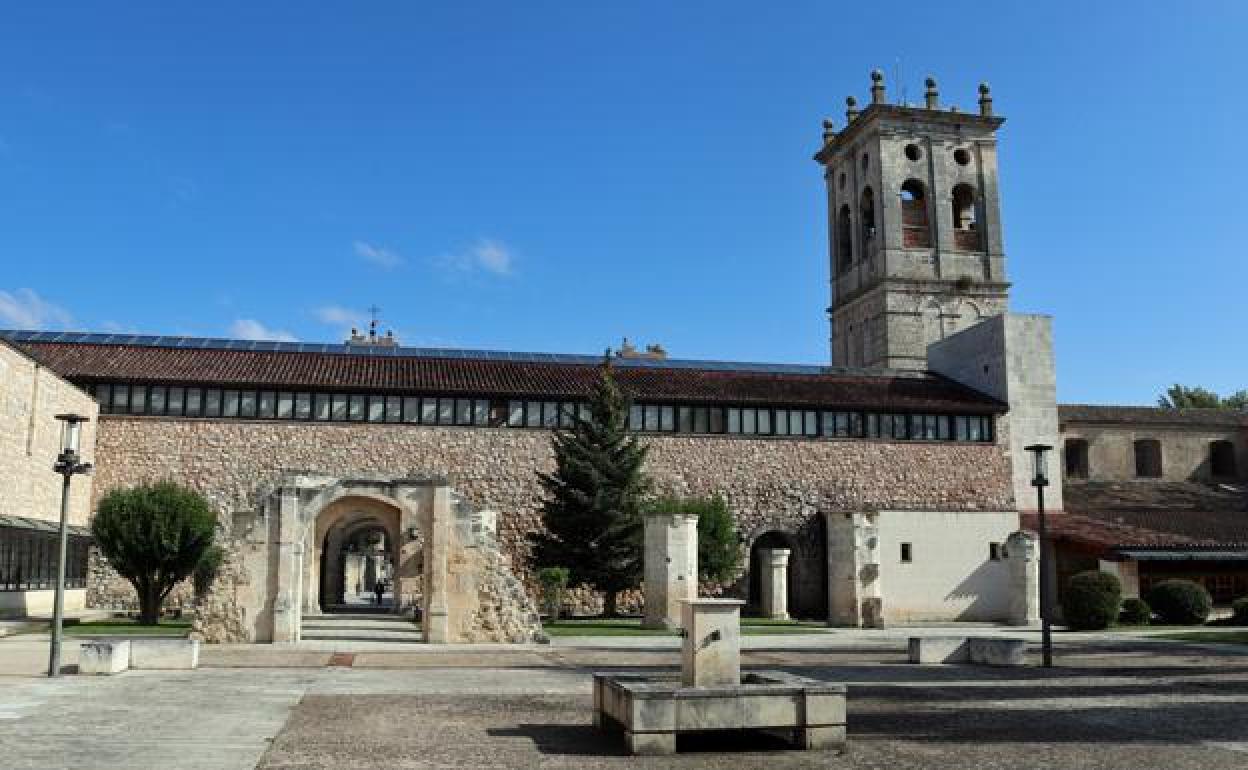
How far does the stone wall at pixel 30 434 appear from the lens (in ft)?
94.7

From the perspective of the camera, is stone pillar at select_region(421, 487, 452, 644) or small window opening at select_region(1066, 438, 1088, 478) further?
small window opening at select_region(1066, 438, 1088, 478)

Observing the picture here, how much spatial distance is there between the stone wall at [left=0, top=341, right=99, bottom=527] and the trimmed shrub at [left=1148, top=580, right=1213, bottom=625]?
3223 cm

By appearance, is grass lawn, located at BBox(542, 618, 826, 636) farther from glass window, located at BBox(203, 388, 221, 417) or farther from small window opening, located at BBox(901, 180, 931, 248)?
small window opening, located at BBox(901, 180, 931, 248)

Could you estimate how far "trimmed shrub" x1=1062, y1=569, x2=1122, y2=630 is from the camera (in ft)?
104

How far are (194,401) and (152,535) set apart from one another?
30.9ft

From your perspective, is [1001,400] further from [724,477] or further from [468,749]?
[468,749]

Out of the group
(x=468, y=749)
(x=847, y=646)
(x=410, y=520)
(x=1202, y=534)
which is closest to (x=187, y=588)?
(x=410, y=520)

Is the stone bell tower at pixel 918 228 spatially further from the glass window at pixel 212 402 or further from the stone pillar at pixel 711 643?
the stone pillar at pixel 711 643

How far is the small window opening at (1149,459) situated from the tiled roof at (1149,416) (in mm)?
1033

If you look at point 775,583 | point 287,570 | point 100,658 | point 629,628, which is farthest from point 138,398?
point 100,658

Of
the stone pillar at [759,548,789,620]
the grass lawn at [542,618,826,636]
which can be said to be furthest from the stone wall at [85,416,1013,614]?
the grass lawn at [542,618,826,636]

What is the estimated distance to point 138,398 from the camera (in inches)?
1484

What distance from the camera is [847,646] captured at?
997 inches

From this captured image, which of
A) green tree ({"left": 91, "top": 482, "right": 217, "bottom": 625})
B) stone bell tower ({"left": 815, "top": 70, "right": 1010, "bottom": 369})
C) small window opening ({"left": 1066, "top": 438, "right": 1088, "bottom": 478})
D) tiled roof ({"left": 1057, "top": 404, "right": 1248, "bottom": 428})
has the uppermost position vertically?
stone bell tower ({"left": 815, "top": 70, "right": 1010, "bottom": 369})
